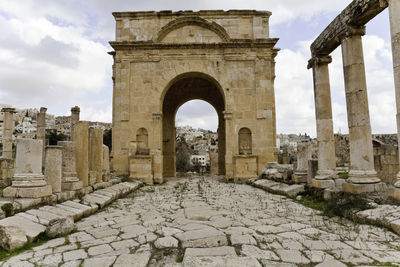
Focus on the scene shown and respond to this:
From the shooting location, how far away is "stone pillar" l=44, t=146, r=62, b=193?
19.3 feet

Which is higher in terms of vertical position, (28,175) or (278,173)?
(28,175)

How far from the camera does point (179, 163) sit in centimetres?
2408

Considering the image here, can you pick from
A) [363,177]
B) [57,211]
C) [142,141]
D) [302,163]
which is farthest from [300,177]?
[142,141]

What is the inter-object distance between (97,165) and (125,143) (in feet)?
15.0

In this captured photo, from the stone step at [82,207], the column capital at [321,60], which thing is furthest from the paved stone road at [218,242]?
the column capital at [321,60]

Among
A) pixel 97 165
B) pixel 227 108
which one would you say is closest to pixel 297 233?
pixel 97 165

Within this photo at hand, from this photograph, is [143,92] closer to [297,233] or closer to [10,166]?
[10,166]

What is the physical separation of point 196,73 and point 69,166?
815 centimetres

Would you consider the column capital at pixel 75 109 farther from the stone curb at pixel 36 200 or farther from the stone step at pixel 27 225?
the stone step at pixel 27 225

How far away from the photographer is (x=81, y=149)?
7.22 metres

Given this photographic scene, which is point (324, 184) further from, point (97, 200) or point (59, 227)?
point (59, 227)

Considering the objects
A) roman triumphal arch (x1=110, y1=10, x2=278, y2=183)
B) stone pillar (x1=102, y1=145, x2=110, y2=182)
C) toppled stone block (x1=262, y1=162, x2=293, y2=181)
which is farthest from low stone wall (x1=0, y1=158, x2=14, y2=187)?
toppled stone block (x1=262, y1=162, x2=293, y2=181)

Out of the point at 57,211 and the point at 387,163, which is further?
the point at 387,163

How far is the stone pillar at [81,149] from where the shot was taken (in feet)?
23.3
